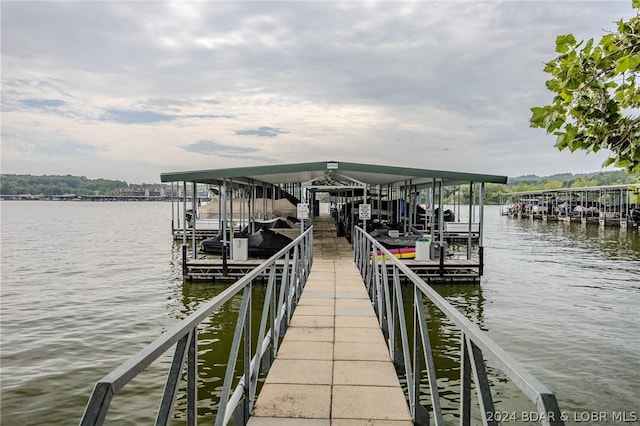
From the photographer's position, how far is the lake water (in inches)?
251

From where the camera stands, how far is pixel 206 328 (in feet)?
30.3

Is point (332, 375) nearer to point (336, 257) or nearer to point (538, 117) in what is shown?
point (538, 117)

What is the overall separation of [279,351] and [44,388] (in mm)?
3912

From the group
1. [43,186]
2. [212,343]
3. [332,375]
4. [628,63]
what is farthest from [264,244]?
[43,186]

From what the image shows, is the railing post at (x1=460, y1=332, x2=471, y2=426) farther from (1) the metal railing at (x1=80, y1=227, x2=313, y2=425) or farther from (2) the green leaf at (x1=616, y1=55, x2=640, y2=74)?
(2) the green leaf at (x1=616, y1=55, x2=640, y2=74)

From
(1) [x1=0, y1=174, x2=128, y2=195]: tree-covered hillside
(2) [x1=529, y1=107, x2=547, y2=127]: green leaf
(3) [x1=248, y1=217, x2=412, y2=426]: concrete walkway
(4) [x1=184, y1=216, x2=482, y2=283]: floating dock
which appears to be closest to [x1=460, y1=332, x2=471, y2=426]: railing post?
(3) [x1=248, y1=217, x2=412, y2=426]: concrete walkway

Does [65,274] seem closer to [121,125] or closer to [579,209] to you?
[121,125]

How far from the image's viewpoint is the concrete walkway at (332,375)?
3.59 m

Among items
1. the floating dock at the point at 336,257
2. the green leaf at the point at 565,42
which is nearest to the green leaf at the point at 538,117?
the green leaf at the point at 565,42

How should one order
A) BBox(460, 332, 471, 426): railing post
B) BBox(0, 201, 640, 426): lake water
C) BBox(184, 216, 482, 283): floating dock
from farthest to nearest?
1. BBox(184, 216, 482, 283): floating dock
2. BBox(0, 201, 640, 426): lake water
3. BBox(460, 332, 471, 426): railing post

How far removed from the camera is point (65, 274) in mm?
16359

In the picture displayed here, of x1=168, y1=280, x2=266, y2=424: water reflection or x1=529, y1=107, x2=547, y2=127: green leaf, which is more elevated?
x1=529, y1=107, x2=547, y2=127: green leaf

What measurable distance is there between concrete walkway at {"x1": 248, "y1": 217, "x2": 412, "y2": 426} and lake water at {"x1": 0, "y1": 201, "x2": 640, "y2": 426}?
4.95 feet

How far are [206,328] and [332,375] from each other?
5.37 meters
